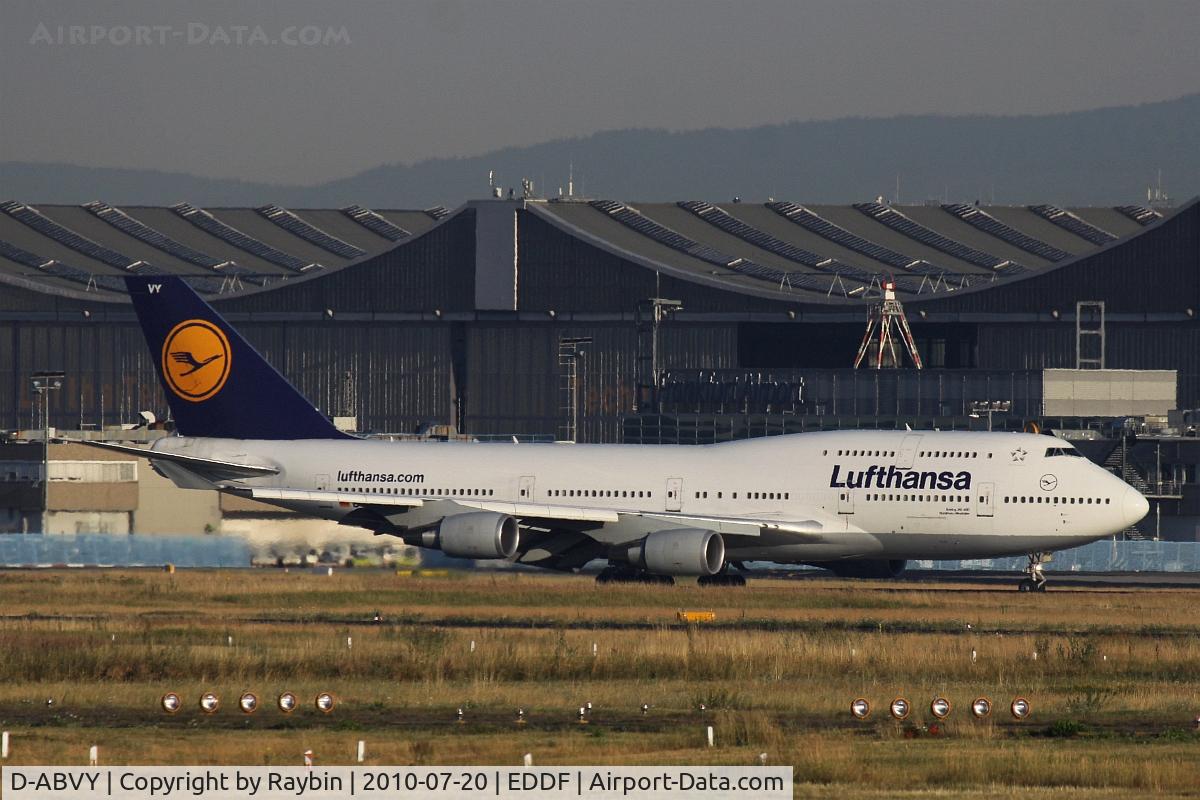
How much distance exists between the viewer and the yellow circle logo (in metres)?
67.9

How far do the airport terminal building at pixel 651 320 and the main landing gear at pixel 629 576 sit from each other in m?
45.0

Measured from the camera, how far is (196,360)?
68125mm

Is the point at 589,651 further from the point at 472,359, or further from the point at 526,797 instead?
the point at 472,359

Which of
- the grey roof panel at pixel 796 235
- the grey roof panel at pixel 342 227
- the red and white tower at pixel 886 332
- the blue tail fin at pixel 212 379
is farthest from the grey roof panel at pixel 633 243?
the blue tail fin at pixel 212 379

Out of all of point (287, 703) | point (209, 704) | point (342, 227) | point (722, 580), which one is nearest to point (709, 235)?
point (342, 227)

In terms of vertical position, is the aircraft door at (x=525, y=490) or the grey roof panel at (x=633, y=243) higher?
the grey roof panel at (x=633, y=243)

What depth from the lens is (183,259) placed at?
143 meters

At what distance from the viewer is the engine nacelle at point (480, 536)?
57.7 m

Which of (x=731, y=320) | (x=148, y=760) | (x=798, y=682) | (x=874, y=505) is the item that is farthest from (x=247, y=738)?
(x=731, y=320)

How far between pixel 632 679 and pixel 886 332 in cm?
7996

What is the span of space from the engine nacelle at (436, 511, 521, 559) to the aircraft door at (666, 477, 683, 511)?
4790 mm

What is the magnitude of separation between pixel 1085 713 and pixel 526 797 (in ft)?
40.0

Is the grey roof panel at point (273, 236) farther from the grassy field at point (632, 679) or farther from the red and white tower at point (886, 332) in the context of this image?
the grassy field at point (632, 679)

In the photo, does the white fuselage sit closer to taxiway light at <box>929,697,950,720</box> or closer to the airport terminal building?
taxiway light at <box>929,697,950,720</box>
